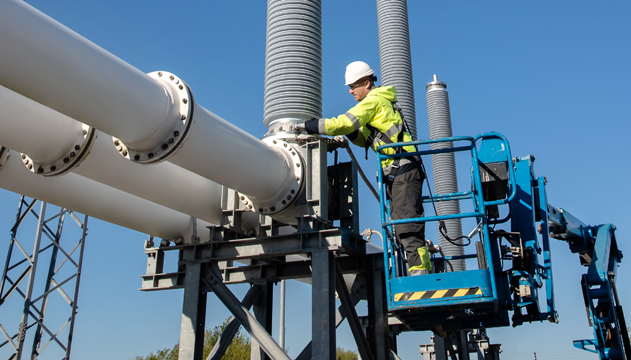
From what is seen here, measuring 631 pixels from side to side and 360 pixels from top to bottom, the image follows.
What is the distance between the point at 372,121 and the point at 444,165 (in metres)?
9.48

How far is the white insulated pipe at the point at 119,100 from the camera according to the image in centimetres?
346

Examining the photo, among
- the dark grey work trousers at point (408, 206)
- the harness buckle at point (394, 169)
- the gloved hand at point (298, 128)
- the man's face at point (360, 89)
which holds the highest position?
the man's face at point (360, 89)

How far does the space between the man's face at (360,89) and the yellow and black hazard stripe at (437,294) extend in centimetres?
219

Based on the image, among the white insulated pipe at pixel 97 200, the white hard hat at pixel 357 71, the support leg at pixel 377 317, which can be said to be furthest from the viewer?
the support leg at pixel 377 317

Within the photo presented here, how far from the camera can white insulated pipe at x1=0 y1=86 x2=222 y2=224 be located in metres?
4.43

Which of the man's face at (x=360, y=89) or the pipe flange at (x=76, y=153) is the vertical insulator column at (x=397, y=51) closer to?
the man's face at (x=360, y=89)

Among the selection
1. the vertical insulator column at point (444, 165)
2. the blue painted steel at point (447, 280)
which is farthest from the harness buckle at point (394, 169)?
the vertical insulator column at point (444, 165)

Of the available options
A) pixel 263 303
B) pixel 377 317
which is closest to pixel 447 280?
pixel 377 317

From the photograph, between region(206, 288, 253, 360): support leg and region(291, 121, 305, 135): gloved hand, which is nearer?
region(291, 121, 305, 135): gloved hand

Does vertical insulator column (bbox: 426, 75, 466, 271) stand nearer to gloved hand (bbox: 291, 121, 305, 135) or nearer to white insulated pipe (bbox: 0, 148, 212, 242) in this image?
white insulated pipe (bbox: 0, 148, 212, 242)

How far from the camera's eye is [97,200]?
237 inches

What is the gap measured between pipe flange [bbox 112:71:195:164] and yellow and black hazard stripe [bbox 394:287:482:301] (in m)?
2.27

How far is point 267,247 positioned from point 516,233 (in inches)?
101

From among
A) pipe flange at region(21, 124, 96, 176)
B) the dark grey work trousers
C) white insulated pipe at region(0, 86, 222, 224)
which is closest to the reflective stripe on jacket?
the dark grey work trousers
